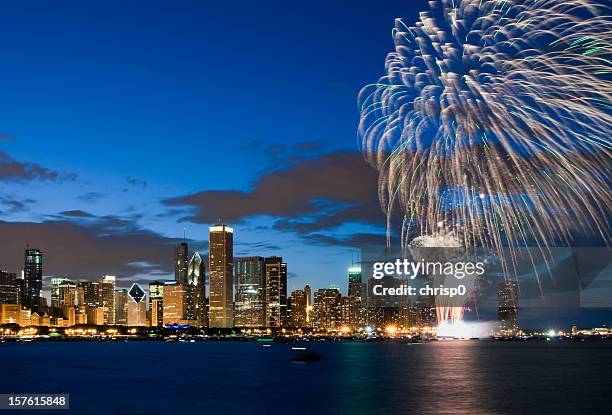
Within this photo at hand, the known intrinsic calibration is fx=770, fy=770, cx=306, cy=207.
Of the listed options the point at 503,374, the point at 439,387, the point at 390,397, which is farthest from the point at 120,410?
the point at 503,374

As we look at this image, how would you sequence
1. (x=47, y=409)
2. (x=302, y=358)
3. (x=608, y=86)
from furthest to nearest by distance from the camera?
1. (x=302, y=358)
2. (x=47, y=409)
3. (x=608, y=86)

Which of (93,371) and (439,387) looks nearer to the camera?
(439,387)

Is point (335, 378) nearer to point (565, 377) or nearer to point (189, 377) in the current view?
point (189, 377)

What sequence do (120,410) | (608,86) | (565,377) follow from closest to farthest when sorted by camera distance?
(608,86), (120,410), (565,377)

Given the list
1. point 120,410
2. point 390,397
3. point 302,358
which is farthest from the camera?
point 302,358

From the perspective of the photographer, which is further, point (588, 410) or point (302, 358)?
point (302, 358)

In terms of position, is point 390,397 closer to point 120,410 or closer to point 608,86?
point 120,410

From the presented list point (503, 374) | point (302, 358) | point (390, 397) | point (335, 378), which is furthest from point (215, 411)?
point (302, 358)

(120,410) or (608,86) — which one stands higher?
(608,86)

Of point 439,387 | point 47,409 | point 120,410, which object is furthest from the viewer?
point 439,387
